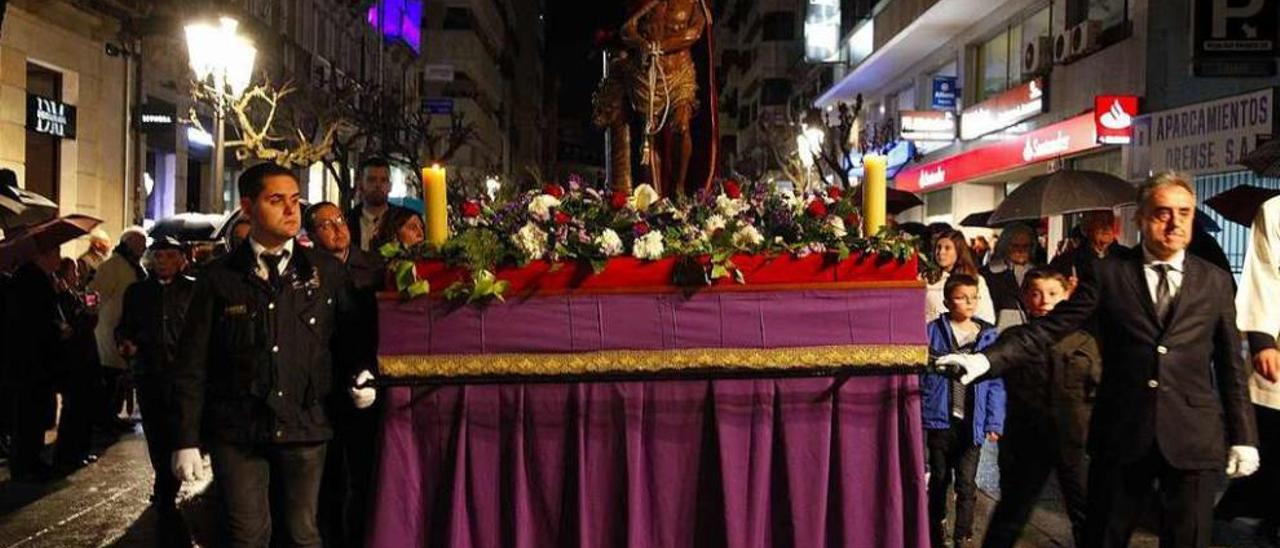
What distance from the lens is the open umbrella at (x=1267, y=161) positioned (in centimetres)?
988

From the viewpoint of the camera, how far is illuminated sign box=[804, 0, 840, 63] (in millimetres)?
55750

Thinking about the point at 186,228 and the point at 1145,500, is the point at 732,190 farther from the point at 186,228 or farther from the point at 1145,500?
the point at 186,228

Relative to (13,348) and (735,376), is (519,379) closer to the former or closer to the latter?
(735,376)

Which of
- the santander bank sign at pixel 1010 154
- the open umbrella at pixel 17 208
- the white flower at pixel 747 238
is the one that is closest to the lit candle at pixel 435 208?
the white flower at pixel 747 238

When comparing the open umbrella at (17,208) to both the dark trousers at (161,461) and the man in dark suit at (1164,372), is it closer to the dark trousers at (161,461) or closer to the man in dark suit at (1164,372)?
the dark trousers at (161,461)

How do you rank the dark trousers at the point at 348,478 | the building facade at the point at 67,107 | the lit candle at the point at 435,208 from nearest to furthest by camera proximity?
1. the lit candle at the point at 435,208
2. the dark trousers at the point at 348,478
3. the building facade at the point at 67,107

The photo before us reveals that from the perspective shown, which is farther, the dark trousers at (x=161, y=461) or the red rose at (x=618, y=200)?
the dark trousers at (x=161, y=461)

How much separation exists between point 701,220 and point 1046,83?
22.1 meters

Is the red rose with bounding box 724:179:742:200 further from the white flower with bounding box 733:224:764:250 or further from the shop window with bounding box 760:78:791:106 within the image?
the shop window with bounding box 760:78:791:106

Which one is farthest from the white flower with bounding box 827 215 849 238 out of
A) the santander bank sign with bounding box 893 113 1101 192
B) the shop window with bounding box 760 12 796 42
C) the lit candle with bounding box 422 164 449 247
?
the shop window with bounding box 760 12 796 42

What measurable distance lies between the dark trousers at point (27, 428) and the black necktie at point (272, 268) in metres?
6.11

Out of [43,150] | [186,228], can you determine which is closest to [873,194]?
[186,228]

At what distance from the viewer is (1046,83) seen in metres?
26.0

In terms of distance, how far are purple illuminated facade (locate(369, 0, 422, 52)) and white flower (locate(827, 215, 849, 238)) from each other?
46696 millimetres
